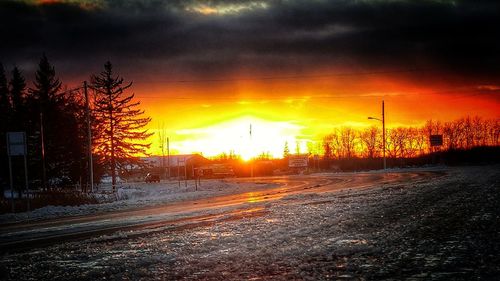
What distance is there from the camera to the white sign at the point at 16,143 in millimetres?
22969

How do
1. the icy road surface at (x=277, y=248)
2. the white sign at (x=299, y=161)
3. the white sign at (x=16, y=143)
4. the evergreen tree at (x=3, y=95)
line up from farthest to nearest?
the white sign at (x=299, y=161) → the evergreen tree at (x=3, y=95) → the white sign at (x=16, y=143) → the icy road surface at (x=277, y=248)

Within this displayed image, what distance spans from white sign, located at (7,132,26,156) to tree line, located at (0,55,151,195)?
18883 millimetres

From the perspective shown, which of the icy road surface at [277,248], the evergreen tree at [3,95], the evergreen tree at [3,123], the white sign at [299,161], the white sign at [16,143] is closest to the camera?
the icy road surface at [277,248]

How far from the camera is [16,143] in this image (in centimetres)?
2309

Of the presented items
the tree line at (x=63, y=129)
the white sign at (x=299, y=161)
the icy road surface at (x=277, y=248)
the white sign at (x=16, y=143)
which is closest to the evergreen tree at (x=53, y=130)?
the tree line at (x=63, y=129)

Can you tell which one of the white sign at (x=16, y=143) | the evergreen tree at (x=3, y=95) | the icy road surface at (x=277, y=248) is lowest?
the icy road surface at (x=277, y=248)

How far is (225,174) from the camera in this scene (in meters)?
80.9

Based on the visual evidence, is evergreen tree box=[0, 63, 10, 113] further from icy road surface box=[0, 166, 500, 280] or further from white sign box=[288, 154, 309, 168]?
white sign box=[288, 154, 309, 168]

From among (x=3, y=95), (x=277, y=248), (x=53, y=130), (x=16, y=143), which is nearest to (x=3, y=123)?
(x=53, y=130)

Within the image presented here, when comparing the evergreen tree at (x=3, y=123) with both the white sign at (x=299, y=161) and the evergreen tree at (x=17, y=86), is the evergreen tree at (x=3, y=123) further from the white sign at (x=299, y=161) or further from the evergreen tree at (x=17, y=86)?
the white sign at (x=299, y=161)

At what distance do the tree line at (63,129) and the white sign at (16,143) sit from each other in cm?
1888

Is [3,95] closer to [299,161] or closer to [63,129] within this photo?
[63,129]

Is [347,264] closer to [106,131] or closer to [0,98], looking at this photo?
[106,131]

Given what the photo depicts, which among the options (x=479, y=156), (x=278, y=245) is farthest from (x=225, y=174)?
(x=278, y=245)
